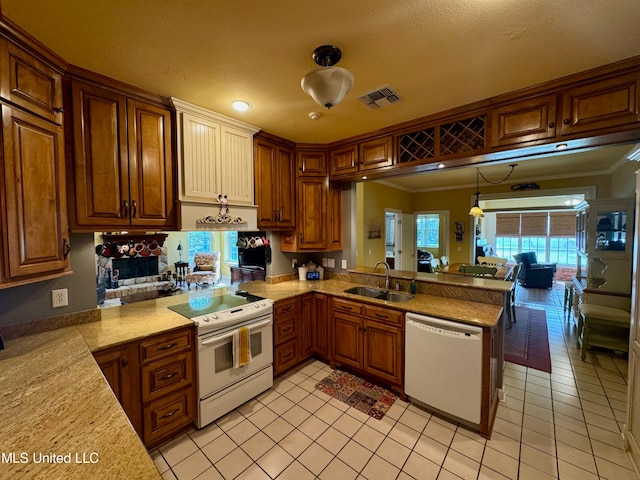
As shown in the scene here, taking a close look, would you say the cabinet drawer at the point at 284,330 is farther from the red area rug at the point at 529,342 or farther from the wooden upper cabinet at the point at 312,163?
the red area rug at the point at 529,342

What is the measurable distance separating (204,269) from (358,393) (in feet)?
→ 8.70

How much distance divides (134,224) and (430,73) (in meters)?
2.43

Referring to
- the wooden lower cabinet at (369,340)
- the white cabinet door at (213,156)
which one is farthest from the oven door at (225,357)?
the white cabinet door at (213,156)

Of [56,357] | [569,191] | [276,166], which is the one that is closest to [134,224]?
[56,357]

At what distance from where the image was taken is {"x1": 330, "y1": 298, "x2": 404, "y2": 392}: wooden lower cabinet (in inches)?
95.3

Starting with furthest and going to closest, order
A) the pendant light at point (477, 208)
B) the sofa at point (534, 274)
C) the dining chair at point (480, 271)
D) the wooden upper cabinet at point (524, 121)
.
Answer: the sofa at point (534, 274)
the pendant light at point (477, 208)
the dining chair at point (480, 271)
the wooden upper cabinet at point (524, 121)

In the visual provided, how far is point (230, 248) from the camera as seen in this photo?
4.04m

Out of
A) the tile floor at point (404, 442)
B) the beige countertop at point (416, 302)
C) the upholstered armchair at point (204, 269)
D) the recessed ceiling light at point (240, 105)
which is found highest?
the recessed ceiling light at point (240, 105)

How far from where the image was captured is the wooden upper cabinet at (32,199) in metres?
1.28

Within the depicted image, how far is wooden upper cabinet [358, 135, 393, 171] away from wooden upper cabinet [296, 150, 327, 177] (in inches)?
19.9

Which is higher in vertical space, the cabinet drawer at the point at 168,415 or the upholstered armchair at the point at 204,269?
the upholstered armchair at the point at 204,269

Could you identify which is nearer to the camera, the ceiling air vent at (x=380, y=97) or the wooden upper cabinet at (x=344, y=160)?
the ceiling air vent at (x=380, y=97)

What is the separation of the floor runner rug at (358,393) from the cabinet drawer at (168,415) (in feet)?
3.87

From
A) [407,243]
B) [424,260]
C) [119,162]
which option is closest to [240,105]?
[119,162]
